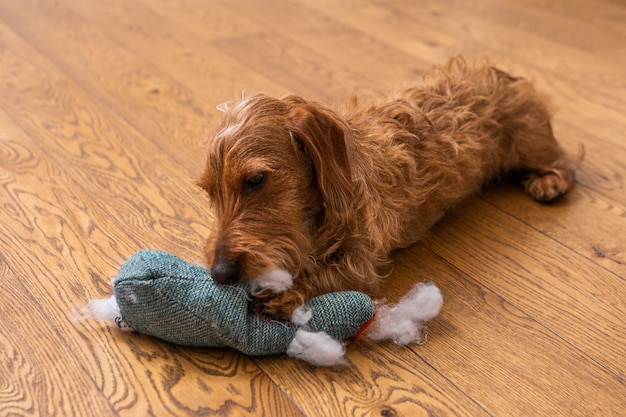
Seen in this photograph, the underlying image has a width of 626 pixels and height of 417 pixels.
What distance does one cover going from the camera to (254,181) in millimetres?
1726

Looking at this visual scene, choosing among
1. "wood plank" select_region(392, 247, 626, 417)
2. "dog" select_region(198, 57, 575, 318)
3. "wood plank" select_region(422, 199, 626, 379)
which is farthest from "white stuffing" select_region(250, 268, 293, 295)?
"wood plank" select_region(422, 199, 626, 379)

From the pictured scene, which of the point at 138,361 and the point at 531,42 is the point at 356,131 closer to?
the point at 138,361

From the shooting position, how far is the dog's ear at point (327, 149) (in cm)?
175

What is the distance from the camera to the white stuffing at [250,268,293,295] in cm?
173

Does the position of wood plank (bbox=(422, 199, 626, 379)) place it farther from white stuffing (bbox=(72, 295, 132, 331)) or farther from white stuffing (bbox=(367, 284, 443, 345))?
white stuffing (bbox=(72, 295, 132, 331))

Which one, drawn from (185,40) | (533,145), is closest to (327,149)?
(533,145)

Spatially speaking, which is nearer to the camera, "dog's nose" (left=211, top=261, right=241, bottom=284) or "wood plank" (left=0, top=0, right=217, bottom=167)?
"dog's nose" (left=211, top=261, right=241, bottom=284)

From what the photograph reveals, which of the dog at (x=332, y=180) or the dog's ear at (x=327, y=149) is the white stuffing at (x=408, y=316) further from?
the dog's ear at (x=327, y=149)

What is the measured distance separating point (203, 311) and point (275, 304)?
0.60ft

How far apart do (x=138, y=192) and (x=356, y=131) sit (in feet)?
2.98

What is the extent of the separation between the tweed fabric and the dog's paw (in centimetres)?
106

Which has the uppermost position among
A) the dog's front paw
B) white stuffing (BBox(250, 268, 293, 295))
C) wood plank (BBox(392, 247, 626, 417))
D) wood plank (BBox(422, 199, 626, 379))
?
white stuffing (BBox(250, 268, 293, 295))

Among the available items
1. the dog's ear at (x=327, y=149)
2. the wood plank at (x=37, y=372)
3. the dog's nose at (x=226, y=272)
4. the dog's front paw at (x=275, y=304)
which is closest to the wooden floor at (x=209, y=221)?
the wood plank at (x=37, y=372)

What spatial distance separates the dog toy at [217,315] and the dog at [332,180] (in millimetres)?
48
